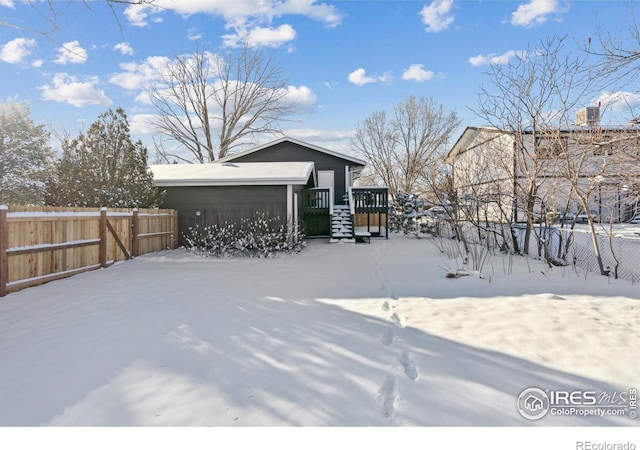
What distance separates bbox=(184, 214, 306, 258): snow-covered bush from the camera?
378 inches

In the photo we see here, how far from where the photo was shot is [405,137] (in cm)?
2698

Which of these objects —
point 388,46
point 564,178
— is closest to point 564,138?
point 564,178

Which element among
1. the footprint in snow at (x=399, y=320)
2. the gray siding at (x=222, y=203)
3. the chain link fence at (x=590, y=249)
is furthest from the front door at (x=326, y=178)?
the footprint in snow at (x=399, y=320)

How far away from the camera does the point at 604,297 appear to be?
4.82 m

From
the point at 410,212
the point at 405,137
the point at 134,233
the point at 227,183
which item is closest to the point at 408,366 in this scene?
the point at 134,233

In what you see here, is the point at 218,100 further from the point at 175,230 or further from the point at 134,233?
the point at 134,233

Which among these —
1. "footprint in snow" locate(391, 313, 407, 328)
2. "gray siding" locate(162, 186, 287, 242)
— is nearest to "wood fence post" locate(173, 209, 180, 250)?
"gray siding" locate(162, 186, 287, 242)

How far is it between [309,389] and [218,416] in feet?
2.09

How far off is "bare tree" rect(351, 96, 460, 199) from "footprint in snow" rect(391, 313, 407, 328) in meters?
22.8

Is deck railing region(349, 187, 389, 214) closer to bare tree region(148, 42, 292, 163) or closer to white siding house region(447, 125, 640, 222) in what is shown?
white siding house region(447, 125, 640, 222)

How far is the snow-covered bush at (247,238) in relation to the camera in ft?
31.5

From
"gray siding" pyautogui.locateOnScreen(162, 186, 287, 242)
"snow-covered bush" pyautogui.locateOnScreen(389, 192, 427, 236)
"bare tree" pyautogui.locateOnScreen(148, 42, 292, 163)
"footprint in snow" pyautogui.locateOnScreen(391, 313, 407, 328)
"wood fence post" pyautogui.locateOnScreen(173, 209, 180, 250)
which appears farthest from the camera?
"bare tree" pyautogui.locateOnScreen(148, 42, 292, 163)

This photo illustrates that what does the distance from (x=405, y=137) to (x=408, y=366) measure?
1028 inches

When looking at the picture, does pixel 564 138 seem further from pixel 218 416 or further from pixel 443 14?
pixel 218 416
